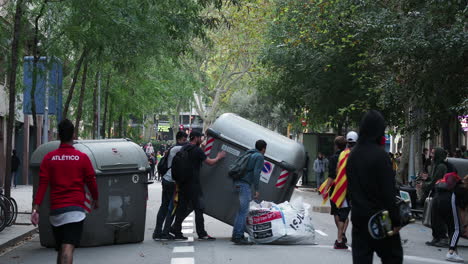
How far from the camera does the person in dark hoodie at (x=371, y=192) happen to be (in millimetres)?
6684

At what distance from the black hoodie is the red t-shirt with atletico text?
2.97 meters

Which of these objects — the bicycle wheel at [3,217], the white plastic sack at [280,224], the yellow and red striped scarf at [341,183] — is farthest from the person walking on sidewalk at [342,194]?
the bicycle wheel at [3,217]

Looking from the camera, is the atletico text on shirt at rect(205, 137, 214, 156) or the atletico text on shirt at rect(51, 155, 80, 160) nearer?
the atletico text on shirt at rect(51, 155, 80, 160)

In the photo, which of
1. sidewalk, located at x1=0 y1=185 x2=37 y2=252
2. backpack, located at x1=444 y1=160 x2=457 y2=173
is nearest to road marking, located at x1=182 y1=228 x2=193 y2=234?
sidewalk, located at x1=0 y1=185 x2=37 y2=252

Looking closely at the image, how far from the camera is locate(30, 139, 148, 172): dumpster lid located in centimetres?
1297

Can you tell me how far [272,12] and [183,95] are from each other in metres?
9.25

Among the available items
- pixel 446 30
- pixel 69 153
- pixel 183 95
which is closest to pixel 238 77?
pixel 183 95

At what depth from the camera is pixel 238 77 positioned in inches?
2440

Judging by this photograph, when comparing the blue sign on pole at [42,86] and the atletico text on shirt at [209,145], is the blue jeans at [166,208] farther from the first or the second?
the blue sign on pole at [42,86]

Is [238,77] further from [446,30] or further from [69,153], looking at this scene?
[69,153]

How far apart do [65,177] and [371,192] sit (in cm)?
325

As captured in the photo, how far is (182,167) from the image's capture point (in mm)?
13711

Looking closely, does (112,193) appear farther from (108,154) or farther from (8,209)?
(8,209)

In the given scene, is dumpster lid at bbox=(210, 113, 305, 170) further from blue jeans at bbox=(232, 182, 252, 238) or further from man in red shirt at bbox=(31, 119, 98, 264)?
man in red shirt at bbox=(31, 119, 98, 264)
